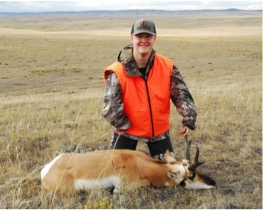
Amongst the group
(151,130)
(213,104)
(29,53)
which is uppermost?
(151,130)

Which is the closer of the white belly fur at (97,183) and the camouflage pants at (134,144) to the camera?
the white belly fur at (97,183)

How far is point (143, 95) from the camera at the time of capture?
5.57 m

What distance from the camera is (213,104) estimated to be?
9445mm

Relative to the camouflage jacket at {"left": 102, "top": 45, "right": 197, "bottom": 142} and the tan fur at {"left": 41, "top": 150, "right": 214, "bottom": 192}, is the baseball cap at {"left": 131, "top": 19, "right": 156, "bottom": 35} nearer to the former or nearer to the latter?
the camouflage jacket at {"left": 102, "top": 45, "right": 197, "bottom": 142}

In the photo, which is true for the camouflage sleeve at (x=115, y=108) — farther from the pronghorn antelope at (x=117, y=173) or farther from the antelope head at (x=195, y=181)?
the antelope head at (x=195, y=181)

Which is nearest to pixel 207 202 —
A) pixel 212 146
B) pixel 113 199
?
pixel 113 199

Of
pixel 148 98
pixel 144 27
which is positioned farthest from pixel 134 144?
pixel 144 27

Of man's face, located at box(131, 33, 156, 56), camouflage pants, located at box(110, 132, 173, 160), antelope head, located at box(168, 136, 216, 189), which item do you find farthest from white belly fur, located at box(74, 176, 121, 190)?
man's face, located at box(131, 33, 156, 56)

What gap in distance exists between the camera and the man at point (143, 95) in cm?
557

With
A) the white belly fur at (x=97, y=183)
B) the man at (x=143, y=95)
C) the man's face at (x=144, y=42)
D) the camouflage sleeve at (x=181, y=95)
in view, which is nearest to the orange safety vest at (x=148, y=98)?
the man at (x=143, y=95)

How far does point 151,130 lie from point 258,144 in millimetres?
1981

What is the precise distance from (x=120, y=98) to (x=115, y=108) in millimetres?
160

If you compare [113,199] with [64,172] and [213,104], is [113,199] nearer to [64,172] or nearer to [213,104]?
[64,172]

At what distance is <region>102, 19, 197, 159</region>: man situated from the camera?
5.57 meters
